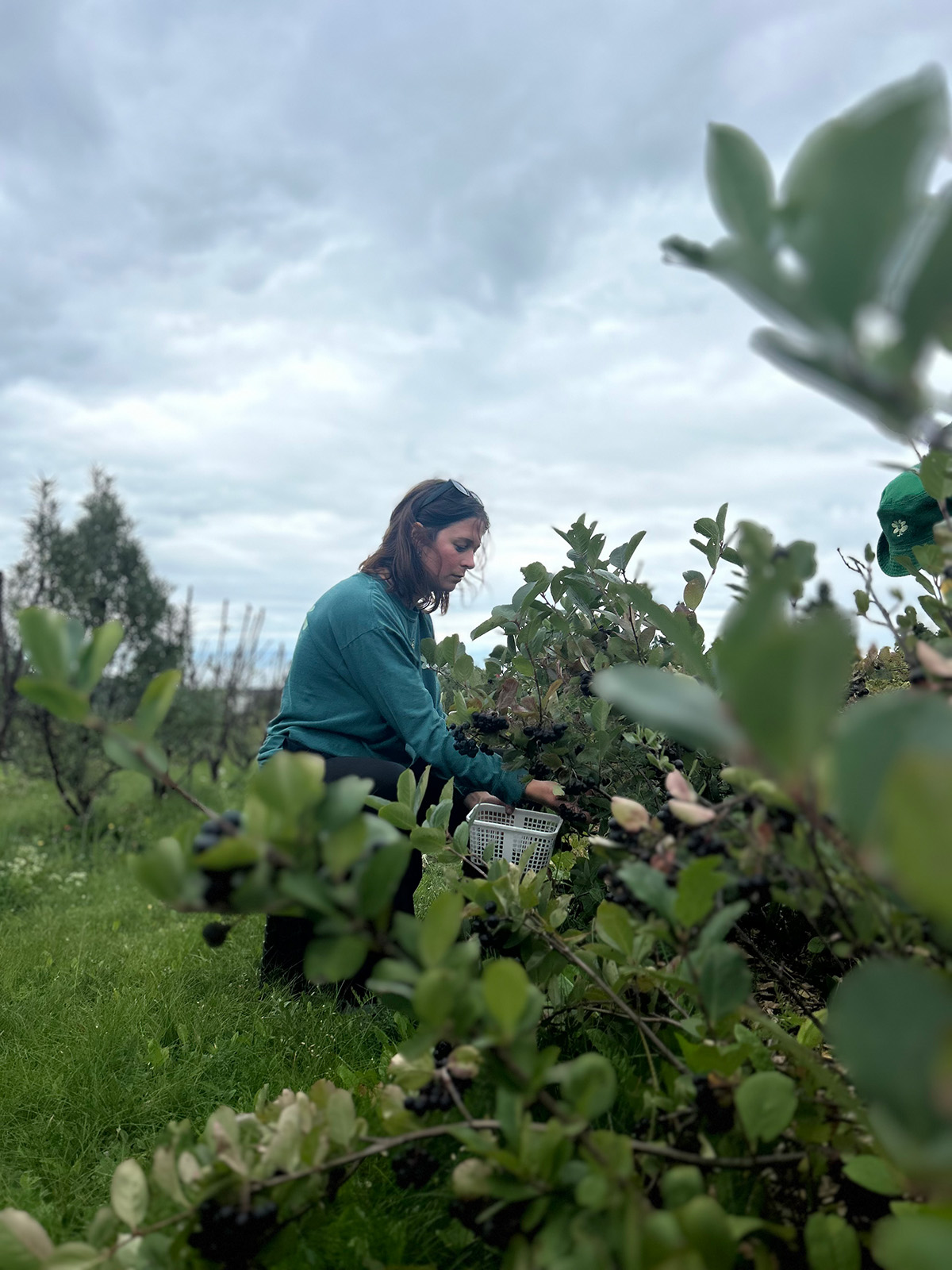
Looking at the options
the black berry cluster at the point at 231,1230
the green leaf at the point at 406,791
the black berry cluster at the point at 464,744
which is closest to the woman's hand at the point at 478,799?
the black berry cluster at the point at 464,744

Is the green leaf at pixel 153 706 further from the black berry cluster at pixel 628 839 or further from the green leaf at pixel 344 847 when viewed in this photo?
the black berry cluster at pixel 628 839

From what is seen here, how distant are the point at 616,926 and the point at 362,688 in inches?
87.1

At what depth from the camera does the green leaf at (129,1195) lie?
3.92 feet

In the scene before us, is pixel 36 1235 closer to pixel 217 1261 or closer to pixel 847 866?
pixel 217 1261

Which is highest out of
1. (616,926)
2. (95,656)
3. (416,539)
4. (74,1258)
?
(416,539)

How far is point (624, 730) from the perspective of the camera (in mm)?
2582

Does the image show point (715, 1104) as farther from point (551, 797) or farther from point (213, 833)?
point (551, 797)

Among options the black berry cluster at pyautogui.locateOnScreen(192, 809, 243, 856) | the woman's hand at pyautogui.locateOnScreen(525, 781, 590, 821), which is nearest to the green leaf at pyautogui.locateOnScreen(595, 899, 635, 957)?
the black berry cluster at pyautogui.locateOnScreen(192, 809, 243, 856)

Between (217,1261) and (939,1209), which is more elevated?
(939,1209)

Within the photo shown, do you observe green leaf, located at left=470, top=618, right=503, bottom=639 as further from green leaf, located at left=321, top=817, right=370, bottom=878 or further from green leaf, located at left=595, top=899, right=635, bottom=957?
green leaf, located at left=321, top=817, right=370, bottom=878

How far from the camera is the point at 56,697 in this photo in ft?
3.12

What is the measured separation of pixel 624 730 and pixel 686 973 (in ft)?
4.27

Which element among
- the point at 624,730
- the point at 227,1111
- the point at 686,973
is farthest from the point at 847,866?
the point at 624,730

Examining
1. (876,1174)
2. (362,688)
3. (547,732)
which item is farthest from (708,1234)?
(362,688)
